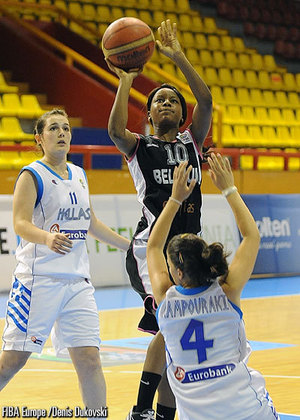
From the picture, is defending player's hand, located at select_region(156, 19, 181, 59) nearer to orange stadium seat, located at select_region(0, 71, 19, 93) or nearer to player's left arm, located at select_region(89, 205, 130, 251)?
player's left arm, located at select_region(89, 205, 130, 251)

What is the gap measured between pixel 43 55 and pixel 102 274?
6.93 m

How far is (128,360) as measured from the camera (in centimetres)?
755

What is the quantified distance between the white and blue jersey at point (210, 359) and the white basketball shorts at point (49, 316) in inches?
43.4

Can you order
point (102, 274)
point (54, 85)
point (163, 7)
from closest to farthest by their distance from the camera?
point (102, 274) < point (54, 85) < point (163, 7)

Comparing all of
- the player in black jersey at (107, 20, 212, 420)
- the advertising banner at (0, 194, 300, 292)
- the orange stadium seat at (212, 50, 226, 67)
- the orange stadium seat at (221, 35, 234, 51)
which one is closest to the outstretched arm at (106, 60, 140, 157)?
the player in black jersey at (107, 20, 212, 420)

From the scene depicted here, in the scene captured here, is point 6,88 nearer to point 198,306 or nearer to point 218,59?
point 218,59

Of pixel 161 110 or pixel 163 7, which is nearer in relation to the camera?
pixel 161 110

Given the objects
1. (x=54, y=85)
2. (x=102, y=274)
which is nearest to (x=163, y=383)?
(x=102, y=274)

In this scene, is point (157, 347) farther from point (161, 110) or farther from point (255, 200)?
point (255, 200)

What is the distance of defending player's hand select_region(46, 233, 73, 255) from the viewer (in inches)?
184

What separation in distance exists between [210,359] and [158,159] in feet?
5.36

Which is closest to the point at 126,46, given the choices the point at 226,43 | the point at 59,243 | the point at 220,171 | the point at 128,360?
the point at 59,243

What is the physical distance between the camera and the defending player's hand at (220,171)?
3891 mm

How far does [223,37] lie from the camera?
22.5 metres
